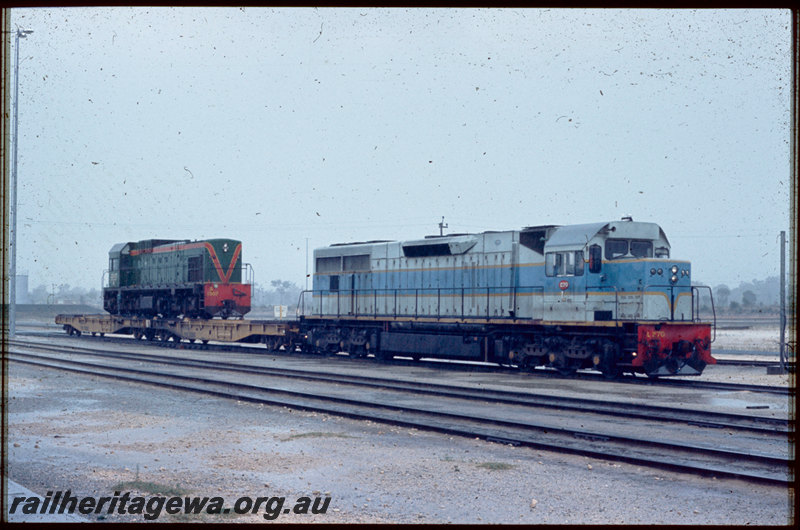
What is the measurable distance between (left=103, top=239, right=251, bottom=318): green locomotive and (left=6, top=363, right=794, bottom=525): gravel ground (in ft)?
65.8

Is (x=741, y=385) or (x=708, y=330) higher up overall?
(x=708, y=330)

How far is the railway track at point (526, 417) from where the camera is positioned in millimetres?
9047

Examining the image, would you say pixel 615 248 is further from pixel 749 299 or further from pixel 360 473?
pixel 749 299

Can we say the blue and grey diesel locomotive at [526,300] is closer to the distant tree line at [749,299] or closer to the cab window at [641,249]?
the cab window at [641,249]

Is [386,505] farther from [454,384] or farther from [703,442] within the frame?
[454,384]

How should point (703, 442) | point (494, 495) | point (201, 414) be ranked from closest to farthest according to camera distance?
point (494, 495), point (703, 442), point (201, 414)

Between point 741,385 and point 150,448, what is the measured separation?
41.5 ft

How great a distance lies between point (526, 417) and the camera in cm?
1254

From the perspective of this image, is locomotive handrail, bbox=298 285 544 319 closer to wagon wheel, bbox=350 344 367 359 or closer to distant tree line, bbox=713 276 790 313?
wagon wheel, bbox=350 344 367 359

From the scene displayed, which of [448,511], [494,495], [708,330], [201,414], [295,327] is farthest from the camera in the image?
[295,327]

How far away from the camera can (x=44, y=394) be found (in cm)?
1527

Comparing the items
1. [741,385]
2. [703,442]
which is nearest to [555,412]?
[703,442]

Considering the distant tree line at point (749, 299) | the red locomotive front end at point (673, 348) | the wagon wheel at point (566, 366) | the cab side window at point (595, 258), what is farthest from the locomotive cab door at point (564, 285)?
the distant tree line at point (749, 299)

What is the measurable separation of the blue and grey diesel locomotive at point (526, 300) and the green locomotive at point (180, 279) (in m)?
6.53
